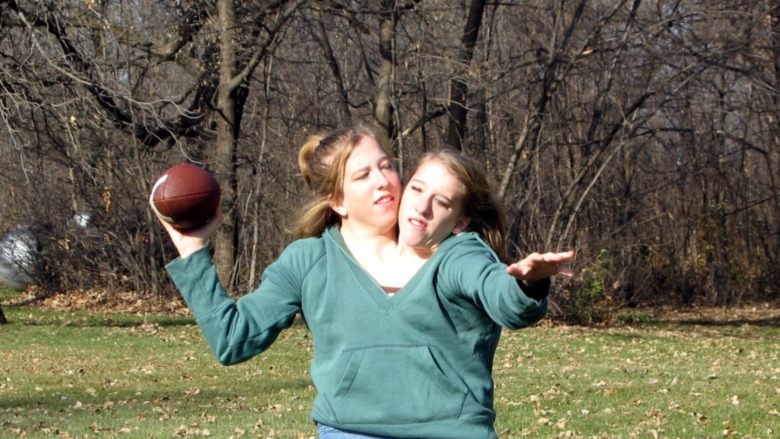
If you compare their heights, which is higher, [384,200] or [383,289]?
[384,200]

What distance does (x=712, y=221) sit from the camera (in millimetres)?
24953

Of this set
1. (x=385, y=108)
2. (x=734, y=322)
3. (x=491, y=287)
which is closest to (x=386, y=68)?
(x=385, y=108)

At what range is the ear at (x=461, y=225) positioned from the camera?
3545 millimetres

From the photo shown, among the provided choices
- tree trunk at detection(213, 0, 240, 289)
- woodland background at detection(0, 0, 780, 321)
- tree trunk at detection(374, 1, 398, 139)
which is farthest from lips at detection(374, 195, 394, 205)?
tree trunk at detection(213, 0, 240, 289)

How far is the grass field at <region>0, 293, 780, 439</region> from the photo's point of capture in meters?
8.30

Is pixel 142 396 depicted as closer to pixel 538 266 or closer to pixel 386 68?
pixel 538 266

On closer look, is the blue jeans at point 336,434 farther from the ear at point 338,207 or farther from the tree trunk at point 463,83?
the tree trunk at point 463,83

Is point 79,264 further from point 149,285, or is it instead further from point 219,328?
point 219,328

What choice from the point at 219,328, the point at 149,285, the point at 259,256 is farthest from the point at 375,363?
the point at 149,285

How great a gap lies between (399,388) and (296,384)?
26.9ft

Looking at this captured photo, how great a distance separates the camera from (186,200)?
3.40 m

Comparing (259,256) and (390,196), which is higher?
(390,196)

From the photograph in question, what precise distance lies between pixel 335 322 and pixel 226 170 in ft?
56.9

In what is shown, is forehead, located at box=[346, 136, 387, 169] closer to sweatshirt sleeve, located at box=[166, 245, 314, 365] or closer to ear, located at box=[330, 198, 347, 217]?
ear, located at box=[330, 198, 347, 217]
